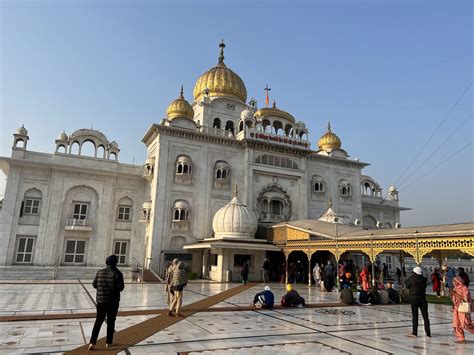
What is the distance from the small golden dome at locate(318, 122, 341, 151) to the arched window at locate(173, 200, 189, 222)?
1543 cm

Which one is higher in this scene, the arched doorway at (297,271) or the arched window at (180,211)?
the arched window at (180,211)

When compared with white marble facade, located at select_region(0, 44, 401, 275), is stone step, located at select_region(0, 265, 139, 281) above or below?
below

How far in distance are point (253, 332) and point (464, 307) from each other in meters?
4.26

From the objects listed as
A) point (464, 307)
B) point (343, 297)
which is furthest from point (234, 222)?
point (464, 307)

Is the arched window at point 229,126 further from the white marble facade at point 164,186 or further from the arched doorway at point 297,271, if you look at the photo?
the arched doorway at point 297,271

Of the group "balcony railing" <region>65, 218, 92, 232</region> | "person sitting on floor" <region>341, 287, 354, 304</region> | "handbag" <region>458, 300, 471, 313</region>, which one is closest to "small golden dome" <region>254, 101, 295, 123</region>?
"balcony railing" <region>65, 218, 92, 232</region>

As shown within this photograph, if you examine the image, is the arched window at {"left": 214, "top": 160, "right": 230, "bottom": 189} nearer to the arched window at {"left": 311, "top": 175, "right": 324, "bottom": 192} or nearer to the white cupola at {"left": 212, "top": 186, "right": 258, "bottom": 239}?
the white cupola at {"left": 212, "top": 186, "right": 258, "bottom": 239}

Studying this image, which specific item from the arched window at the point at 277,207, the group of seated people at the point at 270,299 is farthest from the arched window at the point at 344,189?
the group of seated people at the point at 270,299

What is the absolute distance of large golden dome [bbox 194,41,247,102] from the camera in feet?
98.4

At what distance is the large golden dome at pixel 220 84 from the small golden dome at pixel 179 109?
3825 mm

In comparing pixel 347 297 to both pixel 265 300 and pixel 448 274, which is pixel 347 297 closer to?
pixel 265 300

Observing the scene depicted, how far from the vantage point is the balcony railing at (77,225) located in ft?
74.6

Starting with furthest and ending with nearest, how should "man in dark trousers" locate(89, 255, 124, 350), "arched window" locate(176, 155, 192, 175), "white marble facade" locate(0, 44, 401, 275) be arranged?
"arched window" locate(176, 155, 192, 175), "white marble facade" locate(0, 44, 401, 275), "man in dark trousers" locate(89, 255, 124, 350)

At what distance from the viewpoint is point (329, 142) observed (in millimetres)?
31906
